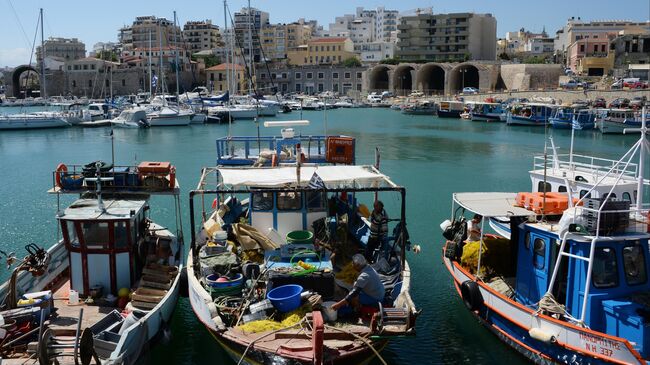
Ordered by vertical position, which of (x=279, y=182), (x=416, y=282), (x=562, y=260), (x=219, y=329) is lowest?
(x=416, y=282)

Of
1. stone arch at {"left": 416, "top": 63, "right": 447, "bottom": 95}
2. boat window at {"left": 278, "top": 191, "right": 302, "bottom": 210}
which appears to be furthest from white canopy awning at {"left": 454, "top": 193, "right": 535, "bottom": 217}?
stone arch at {"left": 416, "top": 63, "right": 447, "bottom": 95}

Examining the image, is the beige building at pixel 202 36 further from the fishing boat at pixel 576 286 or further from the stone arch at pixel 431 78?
the fishing boat at pixel 576 286

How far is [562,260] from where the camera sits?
10.7m

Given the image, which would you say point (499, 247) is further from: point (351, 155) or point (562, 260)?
point (351, 155)

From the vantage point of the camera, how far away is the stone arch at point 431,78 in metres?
103

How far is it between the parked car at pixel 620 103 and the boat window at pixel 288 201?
204ft

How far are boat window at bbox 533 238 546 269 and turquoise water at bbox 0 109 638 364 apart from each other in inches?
75.6

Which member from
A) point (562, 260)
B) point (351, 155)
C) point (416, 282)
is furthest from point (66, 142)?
point (562, 260)

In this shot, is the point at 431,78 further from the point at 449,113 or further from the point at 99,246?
the point at 99,246

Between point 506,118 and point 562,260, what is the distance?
61.7 meters

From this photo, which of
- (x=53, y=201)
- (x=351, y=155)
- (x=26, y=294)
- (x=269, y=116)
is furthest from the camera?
(x=269, y=116)

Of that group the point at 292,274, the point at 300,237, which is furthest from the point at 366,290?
the point at 300,237

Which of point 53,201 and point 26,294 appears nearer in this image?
point 26,294

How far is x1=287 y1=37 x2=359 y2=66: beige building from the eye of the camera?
12169cm
